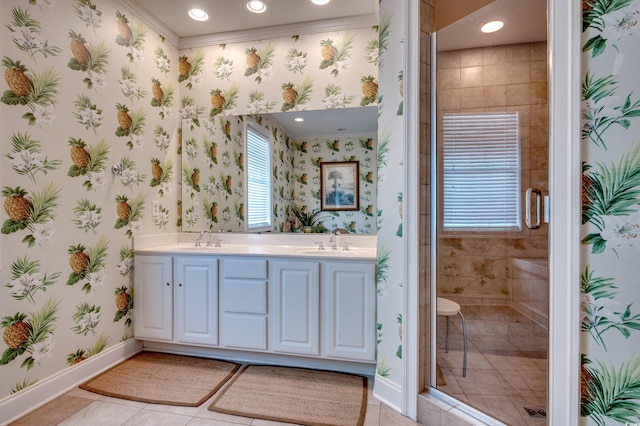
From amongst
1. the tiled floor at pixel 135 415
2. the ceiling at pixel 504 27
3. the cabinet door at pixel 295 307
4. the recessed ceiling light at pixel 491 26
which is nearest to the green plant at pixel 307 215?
the cabinet door at pixel 295 307

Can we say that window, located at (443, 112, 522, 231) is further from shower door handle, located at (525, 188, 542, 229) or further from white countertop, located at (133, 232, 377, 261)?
white countertop, located at (133, 232, 377, 261)

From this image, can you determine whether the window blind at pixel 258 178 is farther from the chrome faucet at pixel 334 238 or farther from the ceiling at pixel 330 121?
the chrome faucet at pixel 334 238

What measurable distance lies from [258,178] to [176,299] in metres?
1.14

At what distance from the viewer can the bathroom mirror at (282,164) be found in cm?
245

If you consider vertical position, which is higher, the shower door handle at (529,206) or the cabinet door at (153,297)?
the shower door handle at (529,206)

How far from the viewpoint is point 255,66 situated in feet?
8.59

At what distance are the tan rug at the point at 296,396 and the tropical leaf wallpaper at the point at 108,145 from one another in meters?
1.04

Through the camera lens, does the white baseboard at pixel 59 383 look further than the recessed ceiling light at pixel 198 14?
No

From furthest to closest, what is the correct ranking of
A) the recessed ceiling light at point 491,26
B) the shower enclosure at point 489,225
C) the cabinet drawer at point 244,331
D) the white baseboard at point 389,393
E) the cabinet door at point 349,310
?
the cabinet drawer at point 244,331
the cabinet door at point 349,310
the recessed ceiling light at point 491,26
the white baseboard at point 389,393
the shower enclosure at point 489,225

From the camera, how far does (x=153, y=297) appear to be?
7.50 feet

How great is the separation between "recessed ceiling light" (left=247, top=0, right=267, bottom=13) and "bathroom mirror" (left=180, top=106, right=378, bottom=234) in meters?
0.77

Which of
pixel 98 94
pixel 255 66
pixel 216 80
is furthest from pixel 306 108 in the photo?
pixel 98 94

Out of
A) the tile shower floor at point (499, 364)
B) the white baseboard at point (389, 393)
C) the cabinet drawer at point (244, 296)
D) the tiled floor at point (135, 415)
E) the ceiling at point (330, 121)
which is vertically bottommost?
the tiled floor at point (135, 415)

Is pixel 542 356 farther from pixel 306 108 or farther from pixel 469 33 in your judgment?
pixel 306 108
